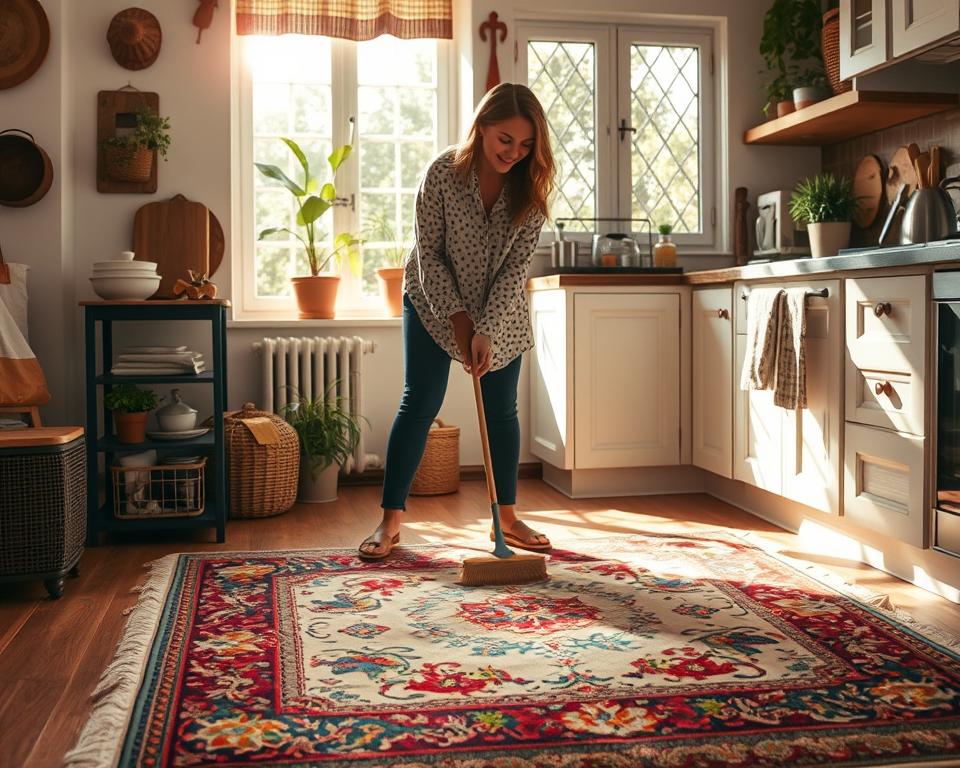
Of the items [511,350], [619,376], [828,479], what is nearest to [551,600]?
[511,350]

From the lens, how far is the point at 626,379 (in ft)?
12.0

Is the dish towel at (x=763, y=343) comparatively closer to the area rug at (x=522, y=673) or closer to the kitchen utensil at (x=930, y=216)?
the kitchen utensil at (x=930, y=216)

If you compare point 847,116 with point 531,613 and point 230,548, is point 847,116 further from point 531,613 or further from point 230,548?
point 230,548

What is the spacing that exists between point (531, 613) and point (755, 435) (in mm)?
A: 1287

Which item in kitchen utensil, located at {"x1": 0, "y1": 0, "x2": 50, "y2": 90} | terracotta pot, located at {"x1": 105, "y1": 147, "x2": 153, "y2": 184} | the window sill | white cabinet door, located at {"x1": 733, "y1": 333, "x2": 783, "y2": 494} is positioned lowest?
white cabinet door, located at {"x1": 733, "y1": 333, "x2": 783, "y2": 494}

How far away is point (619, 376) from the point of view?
3660mm

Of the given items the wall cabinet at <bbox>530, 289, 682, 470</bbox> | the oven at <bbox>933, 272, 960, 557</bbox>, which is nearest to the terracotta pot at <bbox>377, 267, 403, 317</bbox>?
the wall cabinet at <bbox>530, 289, 682, 470</bbox>

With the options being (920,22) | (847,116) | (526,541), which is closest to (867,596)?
(526,541)

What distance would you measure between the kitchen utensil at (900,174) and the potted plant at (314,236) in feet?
6.52

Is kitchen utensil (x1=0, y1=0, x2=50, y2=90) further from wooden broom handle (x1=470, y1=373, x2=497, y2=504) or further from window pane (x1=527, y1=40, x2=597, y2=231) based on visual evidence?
wooden broom handle (x1=470, y1=373, x2=497, y2=504)

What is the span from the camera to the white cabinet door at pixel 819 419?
2.75m

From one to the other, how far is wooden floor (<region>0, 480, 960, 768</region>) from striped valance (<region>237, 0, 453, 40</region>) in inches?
71.3

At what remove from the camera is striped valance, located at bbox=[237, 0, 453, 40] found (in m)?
4.00

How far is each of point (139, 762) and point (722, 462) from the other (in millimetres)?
2377
